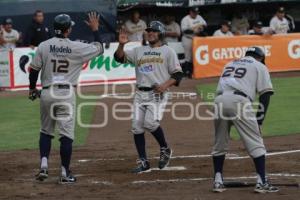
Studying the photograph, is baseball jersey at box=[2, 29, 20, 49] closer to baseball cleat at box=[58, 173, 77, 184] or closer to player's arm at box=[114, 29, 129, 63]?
player's arm at box=[114, 29, 129, 63]

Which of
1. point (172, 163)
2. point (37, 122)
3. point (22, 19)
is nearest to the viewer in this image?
point (172, 163)

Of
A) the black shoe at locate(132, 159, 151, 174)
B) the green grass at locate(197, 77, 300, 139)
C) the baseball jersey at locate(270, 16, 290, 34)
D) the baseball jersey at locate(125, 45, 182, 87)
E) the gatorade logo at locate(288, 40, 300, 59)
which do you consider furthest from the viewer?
the baseball jersey at locate(270, 16, 290, 34)

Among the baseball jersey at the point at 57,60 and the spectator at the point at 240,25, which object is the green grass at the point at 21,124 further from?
the spectator at the point at 240,25

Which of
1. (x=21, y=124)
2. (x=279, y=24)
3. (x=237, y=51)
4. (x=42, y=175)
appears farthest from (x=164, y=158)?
(x=279, y=24)

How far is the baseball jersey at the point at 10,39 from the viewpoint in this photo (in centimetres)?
2111

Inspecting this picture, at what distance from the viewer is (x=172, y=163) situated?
10.3 m

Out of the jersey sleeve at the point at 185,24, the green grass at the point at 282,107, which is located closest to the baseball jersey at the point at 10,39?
the jersey sleeve at the point at 185,24

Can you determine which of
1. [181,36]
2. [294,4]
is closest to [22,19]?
[181,36]

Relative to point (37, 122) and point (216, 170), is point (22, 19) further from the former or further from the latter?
point (216, 170)

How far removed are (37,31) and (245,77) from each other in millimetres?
12844

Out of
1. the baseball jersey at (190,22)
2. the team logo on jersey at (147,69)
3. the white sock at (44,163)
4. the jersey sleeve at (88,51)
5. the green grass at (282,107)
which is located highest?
the baseball jersey at (190,22)

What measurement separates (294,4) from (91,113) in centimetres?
1182

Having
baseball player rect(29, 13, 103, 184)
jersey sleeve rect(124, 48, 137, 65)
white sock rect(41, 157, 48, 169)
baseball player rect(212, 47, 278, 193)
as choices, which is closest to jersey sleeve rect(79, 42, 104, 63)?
baseball player rect(29, 13, 103, 184)

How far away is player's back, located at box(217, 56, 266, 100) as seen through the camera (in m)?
8.27
